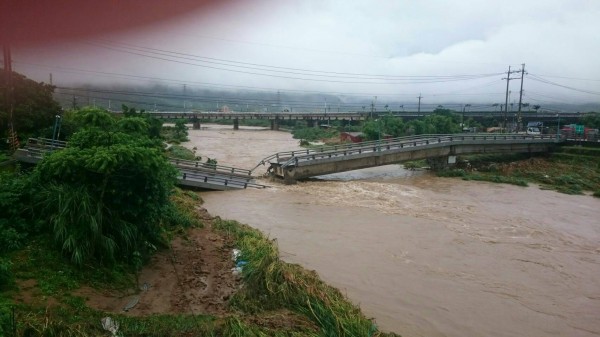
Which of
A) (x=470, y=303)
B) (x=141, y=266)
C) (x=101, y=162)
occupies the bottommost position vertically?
(x=470, y=303)

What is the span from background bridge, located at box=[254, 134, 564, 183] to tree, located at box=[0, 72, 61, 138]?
1023 centimetres

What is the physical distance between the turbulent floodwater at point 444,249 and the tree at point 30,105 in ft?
26.2

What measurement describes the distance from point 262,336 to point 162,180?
4194 millimetres

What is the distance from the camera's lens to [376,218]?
52.5ft

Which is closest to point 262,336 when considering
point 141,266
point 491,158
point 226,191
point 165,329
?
point 165,329

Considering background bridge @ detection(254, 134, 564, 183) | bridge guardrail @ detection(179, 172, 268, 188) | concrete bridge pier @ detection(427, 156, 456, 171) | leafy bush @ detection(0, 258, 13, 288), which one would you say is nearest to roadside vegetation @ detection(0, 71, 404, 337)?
leafy bush @ detection(0, 258, 13, 288)

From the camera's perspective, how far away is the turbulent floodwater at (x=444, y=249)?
845cm

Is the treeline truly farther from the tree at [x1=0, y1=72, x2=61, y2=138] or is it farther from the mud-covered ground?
the tree at [x1=0, y1=72, x2=61, y2=138]

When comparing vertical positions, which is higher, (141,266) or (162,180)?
(162,180)

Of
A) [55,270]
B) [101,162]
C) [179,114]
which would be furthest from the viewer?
[179,114]

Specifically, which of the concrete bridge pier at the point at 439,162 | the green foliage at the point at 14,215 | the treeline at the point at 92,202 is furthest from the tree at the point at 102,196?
the concrete bridge pier at the point at 439,162

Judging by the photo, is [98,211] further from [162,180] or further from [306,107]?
[306,107]

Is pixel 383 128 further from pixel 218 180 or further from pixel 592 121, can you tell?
pixel 592 121

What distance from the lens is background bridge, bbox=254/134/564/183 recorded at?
75.0 ft
